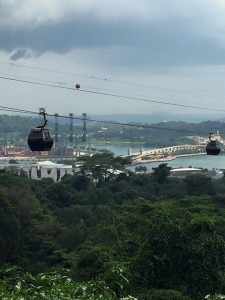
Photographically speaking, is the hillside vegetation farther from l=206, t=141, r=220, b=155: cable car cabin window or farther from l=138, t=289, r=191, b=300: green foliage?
l=206, t=141, r=220, b=155: cable car cabin window

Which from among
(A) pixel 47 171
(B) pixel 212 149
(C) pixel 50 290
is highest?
(B) pixel 212 149

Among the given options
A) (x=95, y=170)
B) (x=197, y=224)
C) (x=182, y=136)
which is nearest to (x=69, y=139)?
(x=182, y=136)

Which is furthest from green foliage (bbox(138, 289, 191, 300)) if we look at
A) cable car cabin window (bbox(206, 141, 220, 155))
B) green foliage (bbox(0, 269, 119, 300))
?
green foliage (bbox(0, 269, 119, 300))

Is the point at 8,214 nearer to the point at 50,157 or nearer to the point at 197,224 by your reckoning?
the point at 197,224

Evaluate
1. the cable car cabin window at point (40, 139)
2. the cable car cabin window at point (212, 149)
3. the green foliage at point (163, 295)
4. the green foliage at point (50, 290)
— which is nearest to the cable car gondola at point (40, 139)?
the cable car cabin window at point (40, 139)

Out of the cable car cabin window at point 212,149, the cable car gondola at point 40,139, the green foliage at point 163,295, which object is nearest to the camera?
the cable car gondola at point 40,139

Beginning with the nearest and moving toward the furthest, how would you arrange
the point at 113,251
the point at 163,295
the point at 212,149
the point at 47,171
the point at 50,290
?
1. the point at 50,290
2. the point at 163,295
3. the point at 212,149
4. the point at 113,251
5. the point at 47,171

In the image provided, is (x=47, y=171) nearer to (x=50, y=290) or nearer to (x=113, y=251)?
(x=113, y=251)

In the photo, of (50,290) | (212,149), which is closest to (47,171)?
(212,149)

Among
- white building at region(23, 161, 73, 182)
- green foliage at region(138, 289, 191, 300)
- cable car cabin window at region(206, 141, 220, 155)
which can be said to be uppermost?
cable car cabin window at region(206, 141, 220, 155)

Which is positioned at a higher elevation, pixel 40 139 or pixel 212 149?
pixel 40 139

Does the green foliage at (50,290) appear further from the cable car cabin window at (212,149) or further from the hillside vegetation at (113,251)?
the cable car cabin window at (212,149)
